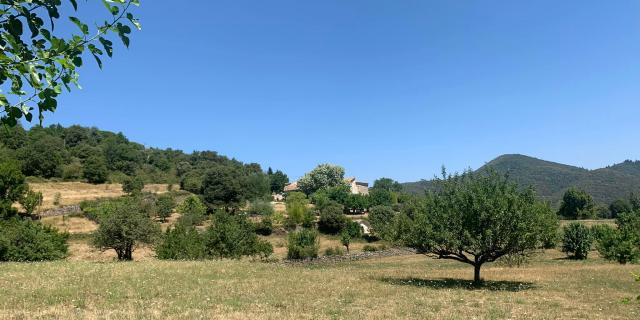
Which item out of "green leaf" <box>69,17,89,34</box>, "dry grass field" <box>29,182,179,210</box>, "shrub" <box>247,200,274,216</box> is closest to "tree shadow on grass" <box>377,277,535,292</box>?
"green leaf" <box>69,17,89,34</box>

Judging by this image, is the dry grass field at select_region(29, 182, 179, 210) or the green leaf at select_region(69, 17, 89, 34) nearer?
the green leaf at select_region(69, 17, 89, 34)

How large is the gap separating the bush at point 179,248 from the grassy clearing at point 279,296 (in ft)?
50.7

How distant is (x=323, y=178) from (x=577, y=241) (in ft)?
376

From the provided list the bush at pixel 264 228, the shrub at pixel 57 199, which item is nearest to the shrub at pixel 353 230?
the bush at pixel 264 228

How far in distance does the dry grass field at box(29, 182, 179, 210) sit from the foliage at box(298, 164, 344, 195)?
2315 inches

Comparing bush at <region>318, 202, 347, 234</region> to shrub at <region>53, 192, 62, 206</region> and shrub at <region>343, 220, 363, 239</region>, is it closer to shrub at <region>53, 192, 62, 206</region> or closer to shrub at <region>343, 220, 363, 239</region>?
shrub at <region>343, 220, 363, 239</region>

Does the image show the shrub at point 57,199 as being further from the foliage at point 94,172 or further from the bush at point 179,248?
the bush at point 179,248

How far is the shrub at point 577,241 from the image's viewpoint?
58.9 m

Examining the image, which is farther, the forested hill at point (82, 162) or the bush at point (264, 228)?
the forested hill at point (82, 162)

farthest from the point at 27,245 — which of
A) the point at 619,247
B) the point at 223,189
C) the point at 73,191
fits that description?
Answer: the point at 73,191

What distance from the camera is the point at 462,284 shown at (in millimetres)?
27969

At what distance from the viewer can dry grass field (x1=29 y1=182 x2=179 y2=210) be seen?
9738cm

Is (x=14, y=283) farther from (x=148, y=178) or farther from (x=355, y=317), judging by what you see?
(x=148, y=178)

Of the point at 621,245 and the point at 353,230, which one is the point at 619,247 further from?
the point at 353,230
